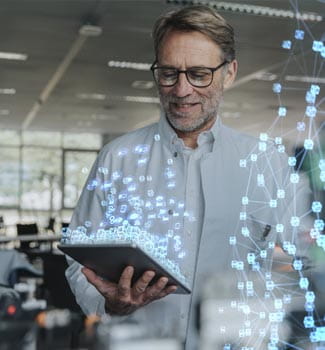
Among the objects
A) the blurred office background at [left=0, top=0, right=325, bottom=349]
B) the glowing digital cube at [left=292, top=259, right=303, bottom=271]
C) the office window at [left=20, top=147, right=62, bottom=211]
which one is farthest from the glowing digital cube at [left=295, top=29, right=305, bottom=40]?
the office window at [left=20, top=147, right=62, bottom=211]

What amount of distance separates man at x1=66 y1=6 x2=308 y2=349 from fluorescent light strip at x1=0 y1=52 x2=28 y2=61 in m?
5.43

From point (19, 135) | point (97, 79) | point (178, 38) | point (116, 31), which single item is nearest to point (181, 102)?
point (178, 38)

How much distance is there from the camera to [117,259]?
43.2 inches

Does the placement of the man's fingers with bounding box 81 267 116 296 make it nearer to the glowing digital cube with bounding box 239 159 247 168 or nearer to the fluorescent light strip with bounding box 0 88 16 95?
the glowing digital cube with bounding box 239 159 247 168

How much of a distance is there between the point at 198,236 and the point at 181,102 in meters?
0.28

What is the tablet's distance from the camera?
3.41ft

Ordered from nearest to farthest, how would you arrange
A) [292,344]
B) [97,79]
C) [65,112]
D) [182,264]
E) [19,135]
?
[292,344] → [182,264] → [97,79] → [65,112] → [19,135]

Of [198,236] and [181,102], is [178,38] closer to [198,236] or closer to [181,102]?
[181,102]

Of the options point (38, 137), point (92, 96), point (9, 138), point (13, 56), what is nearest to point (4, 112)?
point (92, 96)

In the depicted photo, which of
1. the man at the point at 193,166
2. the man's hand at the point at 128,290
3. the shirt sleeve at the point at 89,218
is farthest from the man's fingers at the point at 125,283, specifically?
the shirt sleeve at the point at 89,218

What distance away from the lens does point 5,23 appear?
17.7ft

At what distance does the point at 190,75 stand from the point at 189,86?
2cm

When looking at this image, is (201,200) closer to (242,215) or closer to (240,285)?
(242,215)

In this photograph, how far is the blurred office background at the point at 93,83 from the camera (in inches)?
56.0
